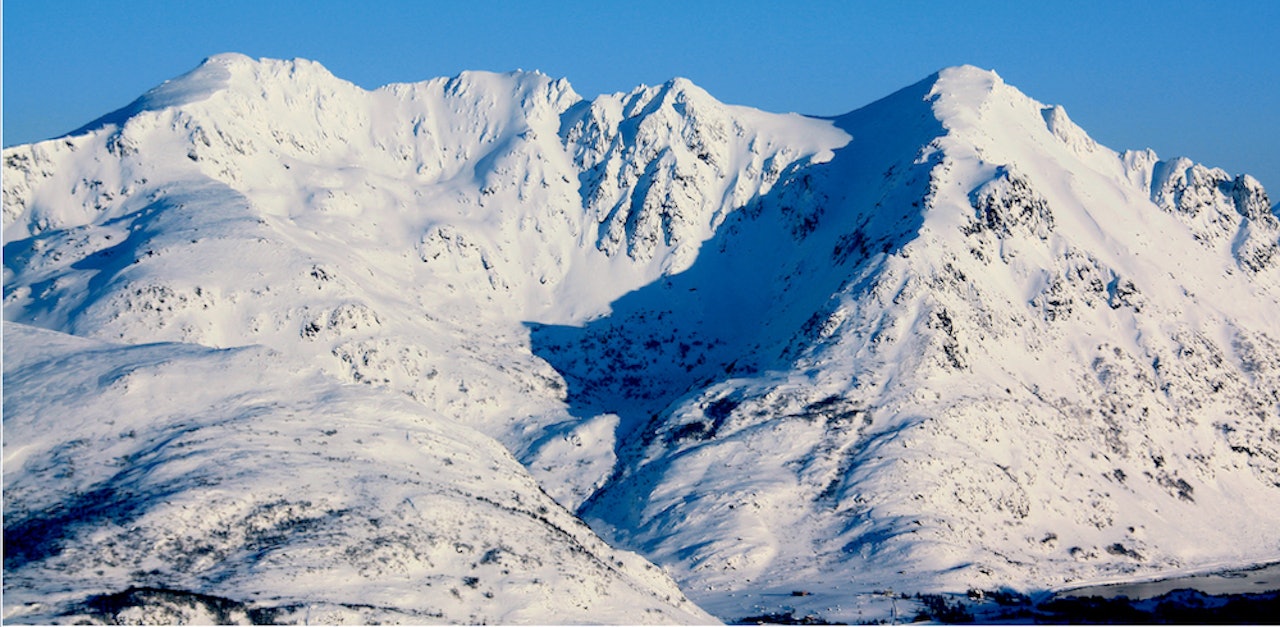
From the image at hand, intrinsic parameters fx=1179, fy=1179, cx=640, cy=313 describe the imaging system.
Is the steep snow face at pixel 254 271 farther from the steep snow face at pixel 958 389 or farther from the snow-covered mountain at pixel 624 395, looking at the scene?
the steep snow face at pixel 958 389

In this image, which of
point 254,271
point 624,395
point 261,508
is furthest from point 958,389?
point 261,508

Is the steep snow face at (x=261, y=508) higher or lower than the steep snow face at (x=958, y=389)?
lower

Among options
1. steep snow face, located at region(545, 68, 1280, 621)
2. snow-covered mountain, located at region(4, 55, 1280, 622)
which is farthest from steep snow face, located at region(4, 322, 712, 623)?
steep snow face, located at region(545, 68, 1280, 621)

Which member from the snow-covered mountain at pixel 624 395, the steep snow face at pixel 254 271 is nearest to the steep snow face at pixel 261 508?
the snow-covered mountain at pixel 624 395

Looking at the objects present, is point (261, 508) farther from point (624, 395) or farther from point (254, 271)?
point (624, 395)

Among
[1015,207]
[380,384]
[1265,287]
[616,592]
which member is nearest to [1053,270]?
[1015,207]

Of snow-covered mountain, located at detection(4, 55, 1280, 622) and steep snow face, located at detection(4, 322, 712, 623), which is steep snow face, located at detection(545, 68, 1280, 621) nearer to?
snow-covered mountain, located at detection(4, 55, 1280, 622)

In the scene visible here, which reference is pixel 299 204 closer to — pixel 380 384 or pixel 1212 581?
pixel 380 384
